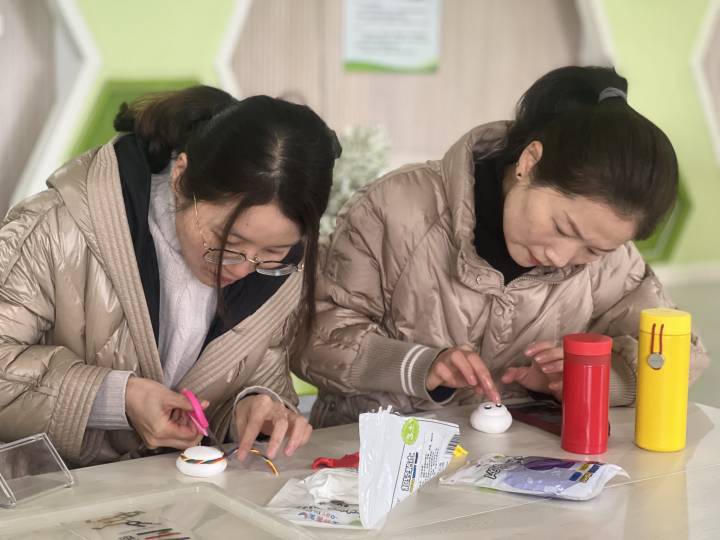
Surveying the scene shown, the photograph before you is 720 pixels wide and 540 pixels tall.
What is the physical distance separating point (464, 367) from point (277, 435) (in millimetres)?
341

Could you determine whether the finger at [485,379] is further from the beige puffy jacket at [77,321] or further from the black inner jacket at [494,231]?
the beige puffy jacket at [77,321]

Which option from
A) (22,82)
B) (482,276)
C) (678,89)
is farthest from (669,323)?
(678,89)

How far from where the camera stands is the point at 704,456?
1.59 m

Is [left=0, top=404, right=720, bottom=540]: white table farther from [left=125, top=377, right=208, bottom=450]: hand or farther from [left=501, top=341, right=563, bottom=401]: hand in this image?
[left=501, top=341, right=563, bottom=401]: hand

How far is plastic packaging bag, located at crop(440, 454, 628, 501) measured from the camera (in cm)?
140

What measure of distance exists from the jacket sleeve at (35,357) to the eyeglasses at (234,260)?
22cm

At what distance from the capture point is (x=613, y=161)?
5.26ft

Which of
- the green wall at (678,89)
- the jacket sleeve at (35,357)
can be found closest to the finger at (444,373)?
the jacket sleeve at (35,357)

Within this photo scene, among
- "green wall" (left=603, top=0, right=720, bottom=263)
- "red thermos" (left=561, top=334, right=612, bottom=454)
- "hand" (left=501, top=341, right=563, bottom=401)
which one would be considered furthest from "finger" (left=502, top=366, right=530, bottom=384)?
"green wall" (left=603, top=0, right=720, bottom=263)

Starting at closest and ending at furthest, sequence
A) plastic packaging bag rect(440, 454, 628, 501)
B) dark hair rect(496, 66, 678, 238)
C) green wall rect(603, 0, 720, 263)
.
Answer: plastic packaging bag rect(440, 454, 628, 501)
dark hair rect(496, 66, 678, 238)
green wall rect(603, 0, 720, 263)

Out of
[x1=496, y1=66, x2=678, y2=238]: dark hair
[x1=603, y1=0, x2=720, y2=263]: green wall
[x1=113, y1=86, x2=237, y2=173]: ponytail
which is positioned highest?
[x1=113, y1=86, x2=237, y2=173]: ponytail

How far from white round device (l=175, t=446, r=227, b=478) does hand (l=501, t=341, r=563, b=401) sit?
0.56 metres

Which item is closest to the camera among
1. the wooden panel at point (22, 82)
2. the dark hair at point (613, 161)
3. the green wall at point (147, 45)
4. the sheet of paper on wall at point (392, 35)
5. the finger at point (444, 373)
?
the dark hair at point (613, 161)

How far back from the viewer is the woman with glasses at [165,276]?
152cm
